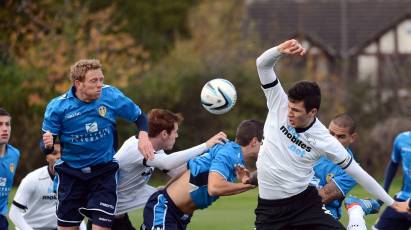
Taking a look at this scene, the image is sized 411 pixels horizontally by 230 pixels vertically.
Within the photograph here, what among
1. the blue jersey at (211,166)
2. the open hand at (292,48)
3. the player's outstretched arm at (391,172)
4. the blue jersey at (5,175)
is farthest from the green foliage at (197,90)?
the open hand at (292,48)

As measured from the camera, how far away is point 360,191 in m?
18.8

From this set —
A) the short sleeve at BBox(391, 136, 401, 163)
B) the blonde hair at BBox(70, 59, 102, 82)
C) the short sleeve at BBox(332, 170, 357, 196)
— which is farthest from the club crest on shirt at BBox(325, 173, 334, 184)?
the blonde hair at BBox(70, 59, 102, 82)

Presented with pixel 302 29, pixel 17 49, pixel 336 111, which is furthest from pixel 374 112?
pixel 302 29

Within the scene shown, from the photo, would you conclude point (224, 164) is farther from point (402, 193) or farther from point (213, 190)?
point (402, 193)

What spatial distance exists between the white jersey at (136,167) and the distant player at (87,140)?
193 mm

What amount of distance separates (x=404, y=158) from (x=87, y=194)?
351cm

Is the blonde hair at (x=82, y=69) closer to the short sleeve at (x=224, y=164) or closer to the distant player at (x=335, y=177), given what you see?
the short sleeve at (x=224, y=164)

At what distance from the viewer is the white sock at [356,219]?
8.69m

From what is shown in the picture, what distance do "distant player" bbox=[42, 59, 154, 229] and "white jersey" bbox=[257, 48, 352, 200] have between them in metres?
1.32

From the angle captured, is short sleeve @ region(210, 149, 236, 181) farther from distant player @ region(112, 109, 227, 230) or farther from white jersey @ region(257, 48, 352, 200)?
distant player @ region(112, 109, 227, 230)

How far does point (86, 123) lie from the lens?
8.77 metres

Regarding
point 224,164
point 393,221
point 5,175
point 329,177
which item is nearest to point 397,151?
point 393,221

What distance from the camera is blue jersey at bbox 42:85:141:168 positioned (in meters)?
8.74

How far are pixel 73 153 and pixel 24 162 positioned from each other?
52.4 ft
